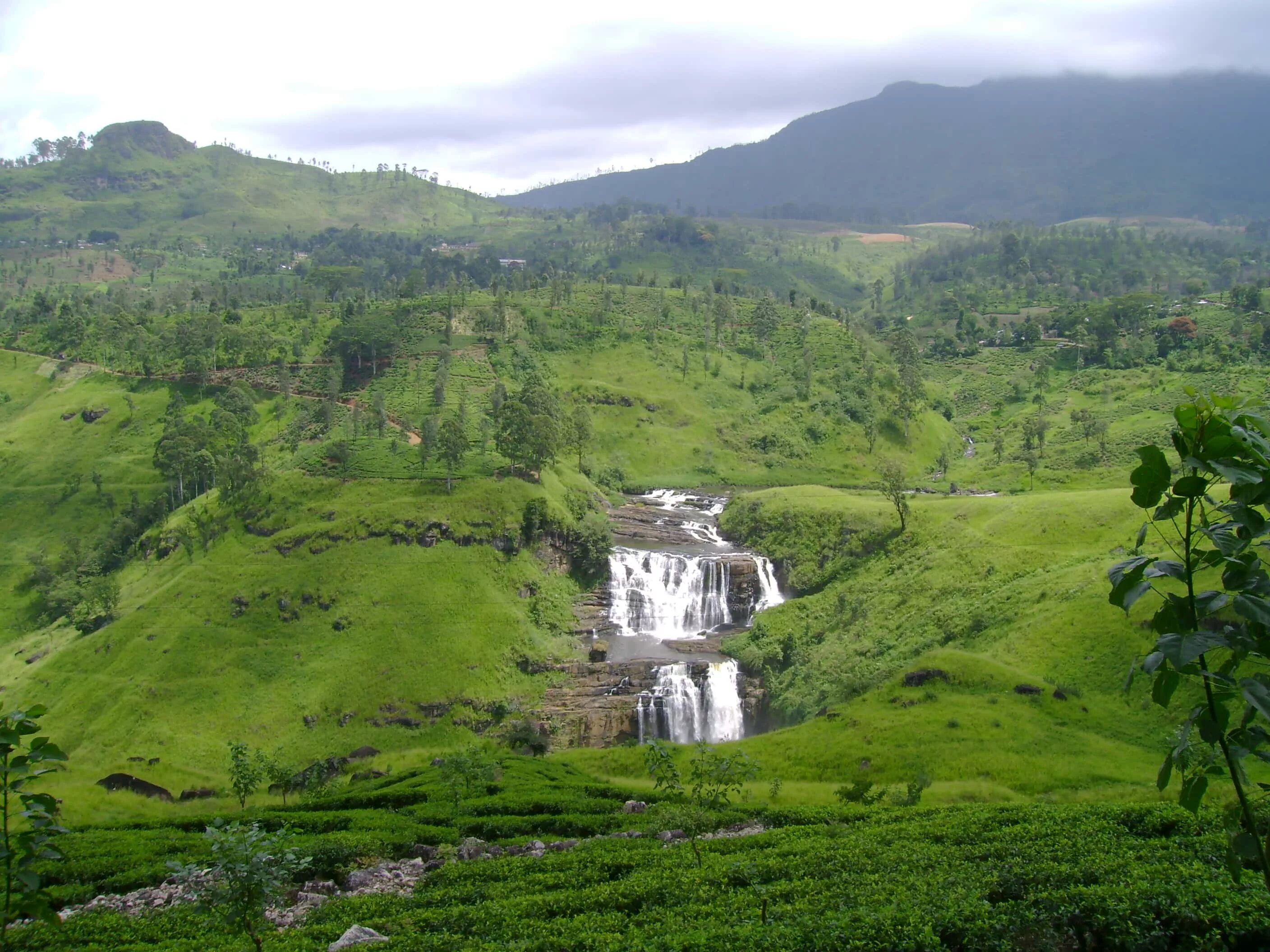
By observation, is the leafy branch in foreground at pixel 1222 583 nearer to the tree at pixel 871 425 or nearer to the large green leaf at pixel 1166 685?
the large green leaf at pixel 1166 685

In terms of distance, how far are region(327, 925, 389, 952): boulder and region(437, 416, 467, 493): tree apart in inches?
2135

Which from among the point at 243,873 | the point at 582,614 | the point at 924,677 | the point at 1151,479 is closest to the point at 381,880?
the point at 243,873

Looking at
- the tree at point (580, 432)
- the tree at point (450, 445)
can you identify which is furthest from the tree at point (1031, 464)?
the tree at point (450, 445)

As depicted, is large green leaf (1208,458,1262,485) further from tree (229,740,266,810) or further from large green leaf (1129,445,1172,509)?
tree (229,740,266,810)

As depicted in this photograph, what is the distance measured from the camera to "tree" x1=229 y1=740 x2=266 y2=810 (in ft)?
141

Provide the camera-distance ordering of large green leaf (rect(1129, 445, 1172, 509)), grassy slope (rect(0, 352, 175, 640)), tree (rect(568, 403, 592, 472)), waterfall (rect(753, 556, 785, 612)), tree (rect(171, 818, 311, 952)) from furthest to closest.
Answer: tree (rect(568, 403, 592, 472))
grassy slope (rect(0, 352, 175, 640))
waterfall (rect(753, 556, 785, 612))
tree (rect(171, 818, 311, 952))
large green leaf (rect(1129, 445, 1172, 509))

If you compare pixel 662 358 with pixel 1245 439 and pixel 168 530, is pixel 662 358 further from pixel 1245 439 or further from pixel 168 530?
pixel 1245 439

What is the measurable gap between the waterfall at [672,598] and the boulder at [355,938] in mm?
46173

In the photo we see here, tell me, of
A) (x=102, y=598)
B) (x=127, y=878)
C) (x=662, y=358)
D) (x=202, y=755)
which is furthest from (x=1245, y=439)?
(x=662, y=358)

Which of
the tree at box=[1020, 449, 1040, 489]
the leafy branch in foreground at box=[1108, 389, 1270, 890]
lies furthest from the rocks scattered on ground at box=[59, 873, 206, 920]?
the tree at box=[1020, 449, 1040, 489]

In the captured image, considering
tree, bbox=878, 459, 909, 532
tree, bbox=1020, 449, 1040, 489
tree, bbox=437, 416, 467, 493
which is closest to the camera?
tree, bbox=878, 459, 909, 532

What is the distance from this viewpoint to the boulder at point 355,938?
20.9 m

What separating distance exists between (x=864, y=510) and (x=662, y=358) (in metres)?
64.0

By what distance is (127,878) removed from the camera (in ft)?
98.0
